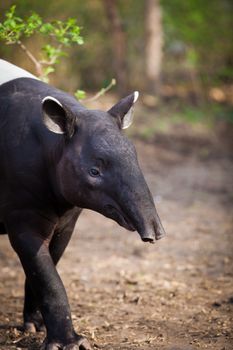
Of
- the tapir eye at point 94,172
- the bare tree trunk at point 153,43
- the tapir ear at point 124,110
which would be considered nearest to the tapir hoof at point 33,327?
the tapir eye at point 94,172

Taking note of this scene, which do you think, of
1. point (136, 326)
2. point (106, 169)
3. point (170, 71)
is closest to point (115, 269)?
point (136, 326)

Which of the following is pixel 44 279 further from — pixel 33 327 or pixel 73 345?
pixel 33 327

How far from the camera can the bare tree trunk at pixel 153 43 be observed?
15.8 m

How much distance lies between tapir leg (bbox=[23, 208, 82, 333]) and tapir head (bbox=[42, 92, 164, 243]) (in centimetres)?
42

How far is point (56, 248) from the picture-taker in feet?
15.8

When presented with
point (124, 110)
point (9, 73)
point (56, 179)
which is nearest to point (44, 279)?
point (56, 179)

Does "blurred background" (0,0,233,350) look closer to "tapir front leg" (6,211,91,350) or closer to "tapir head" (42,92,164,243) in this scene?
"tapir front leg" (6,211,91,350)

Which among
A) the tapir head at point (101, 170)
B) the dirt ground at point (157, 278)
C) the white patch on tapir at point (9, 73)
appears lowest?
the dirt ground at point (157, 278)

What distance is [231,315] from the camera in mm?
5410

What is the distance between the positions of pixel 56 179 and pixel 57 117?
0.41m

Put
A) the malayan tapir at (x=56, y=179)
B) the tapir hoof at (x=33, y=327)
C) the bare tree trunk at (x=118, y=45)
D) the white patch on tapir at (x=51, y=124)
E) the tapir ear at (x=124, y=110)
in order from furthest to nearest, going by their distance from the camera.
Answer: the bare tree trunk at (x=118, y=45) → the tapir hoof at (x=33, y=327) → the tapir ear at (x=124, y=110) → the white patch on tapir at (x=51, y=124) → the malayan tapir at (x=56, y=179)

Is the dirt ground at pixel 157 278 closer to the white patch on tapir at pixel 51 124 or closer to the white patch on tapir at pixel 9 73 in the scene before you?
the white patch on tapir at pixel 51 124

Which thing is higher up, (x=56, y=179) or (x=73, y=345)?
(x=56, y=179)

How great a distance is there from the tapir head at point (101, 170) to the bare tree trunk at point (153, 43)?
1201 cm
